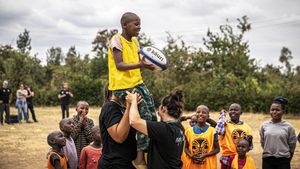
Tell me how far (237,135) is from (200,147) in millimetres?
777

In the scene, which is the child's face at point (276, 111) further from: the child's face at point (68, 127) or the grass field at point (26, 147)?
the grass field at point (26, 147)

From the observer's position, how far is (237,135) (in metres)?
6.71

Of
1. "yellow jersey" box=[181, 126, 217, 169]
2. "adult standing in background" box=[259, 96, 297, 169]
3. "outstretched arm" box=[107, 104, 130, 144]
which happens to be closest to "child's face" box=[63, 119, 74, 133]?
"yellow jersey" box=[181, 126, 217, 169]

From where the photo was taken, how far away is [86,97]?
3472 cm

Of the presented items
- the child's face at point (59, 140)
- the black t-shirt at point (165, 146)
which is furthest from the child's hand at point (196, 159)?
the black t-shirt at point (165, 146)

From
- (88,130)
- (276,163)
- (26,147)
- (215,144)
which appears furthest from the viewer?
(26,147)

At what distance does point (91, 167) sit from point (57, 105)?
31.1 m

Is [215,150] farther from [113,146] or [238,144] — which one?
[113,146]

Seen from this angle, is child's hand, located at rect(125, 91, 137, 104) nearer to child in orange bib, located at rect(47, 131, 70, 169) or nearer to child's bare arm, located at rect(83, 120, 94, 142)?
child in orange bib, located at rect(47, 131, 70, 169)

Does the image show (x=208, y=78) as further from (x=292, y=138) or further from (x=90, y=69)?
(x=292, y=138)

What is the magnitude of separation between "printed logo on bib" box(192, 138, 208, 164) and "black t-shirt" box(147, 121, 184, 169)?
2.48 metres

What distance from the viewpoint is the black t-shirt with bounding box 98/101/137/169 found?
3564mm

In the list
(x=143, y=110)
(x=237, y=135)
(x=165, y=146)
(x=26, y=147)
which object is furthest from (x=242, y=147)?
(x=26, y=147)

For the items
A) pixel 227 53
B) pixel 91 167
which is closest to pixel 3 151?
pixel 91 167
